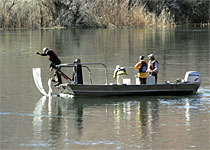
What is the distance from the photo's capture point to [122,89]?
21078 millimetres

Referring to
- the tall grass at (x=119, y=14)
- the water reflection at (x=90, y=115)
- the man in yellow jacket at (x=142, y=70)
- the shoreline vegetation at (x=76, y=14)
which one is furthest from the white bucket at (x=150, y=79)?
the shoreline vegetation at (x=76, y=14)

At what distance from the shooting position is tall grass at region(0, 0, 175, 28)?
64938 millimetres

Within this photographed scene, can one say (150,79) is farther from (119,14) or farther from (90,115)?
(119,14)

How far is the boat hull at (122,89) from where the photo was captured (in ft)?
68.5

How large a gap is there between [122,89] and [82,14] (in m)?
49.0

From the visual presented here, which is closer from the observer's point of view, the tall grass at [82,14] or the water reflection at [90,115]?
the water reflection at [90,115]

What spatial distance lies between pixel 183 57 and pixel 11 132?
2054 centimetres

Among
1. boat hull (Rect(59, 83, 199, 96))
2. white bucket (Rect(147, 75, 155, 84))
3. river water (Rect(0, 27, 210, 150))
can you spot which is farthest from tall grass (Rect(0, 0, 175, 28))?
white bucket (Rect(147, 75, 155, 84))

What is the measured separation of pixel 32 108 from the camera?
19.3 metres

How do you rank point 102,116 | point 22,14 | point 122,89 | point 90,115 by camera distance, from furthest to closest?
point 22,14 → point 122,89 → point 90,115 → point 102,116

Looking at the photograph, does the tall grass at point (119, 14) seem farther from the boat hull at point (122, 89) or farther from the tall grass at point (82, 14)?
the boat hull at point (122, 89)

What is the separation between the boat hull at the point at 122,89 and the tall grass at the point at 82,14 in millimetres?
44036

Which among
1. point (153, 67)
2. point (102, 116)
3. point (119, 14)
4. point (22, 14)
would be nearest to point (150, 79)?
point (153, 67)

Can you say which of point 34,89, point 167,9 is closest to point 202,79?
point 34,89
